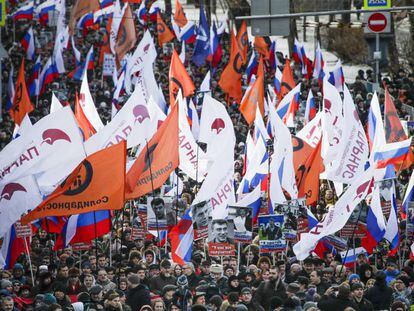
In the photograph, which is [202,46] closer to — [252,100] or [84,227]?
[252,100]

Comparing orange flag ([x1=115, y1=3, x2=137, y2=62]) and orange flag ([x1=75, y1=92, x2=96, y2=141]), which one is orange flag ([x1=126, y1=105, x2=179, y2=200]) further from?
orange flag ([x1=115, y1=3, x2=137, y2=62])

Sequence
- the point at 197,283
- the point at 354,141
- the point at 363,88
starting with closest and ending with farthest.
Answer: the point at 197,283
the point at 354,141
the point at 363,88

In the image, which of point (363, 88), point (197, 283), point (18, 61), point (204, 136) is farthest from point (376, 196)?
point (18, 61)

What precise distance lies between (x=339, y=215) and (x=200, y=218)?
223cm

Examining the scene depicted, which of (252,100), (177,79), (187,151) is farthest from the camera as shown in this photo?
(177,79)

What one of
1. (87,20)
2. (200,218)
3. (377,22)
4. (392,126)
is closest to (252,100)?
(377,22)

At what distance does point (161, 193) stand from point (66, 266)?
18.7 ft

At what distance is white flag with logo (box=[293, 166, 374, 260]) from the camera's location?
19.7 m

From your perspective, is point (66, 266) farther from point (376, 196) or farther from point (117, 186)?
point (376, 196)

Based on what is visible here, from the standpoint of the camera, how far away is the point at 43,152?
19984mm

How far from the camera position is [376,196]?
20578mm

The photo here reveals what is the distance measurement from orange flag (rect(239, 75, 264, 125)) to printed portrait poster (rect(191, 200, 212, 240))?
34.4 feet

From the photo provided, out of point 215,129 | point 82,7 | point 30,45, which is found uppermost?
point 82,7

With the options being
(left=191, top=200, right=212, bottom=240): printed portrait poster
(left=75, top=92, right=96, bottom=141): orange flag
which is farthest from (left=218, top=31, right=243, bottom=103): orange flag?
(left=191, top=200, right=212, bottom=240): printed portrait poster
